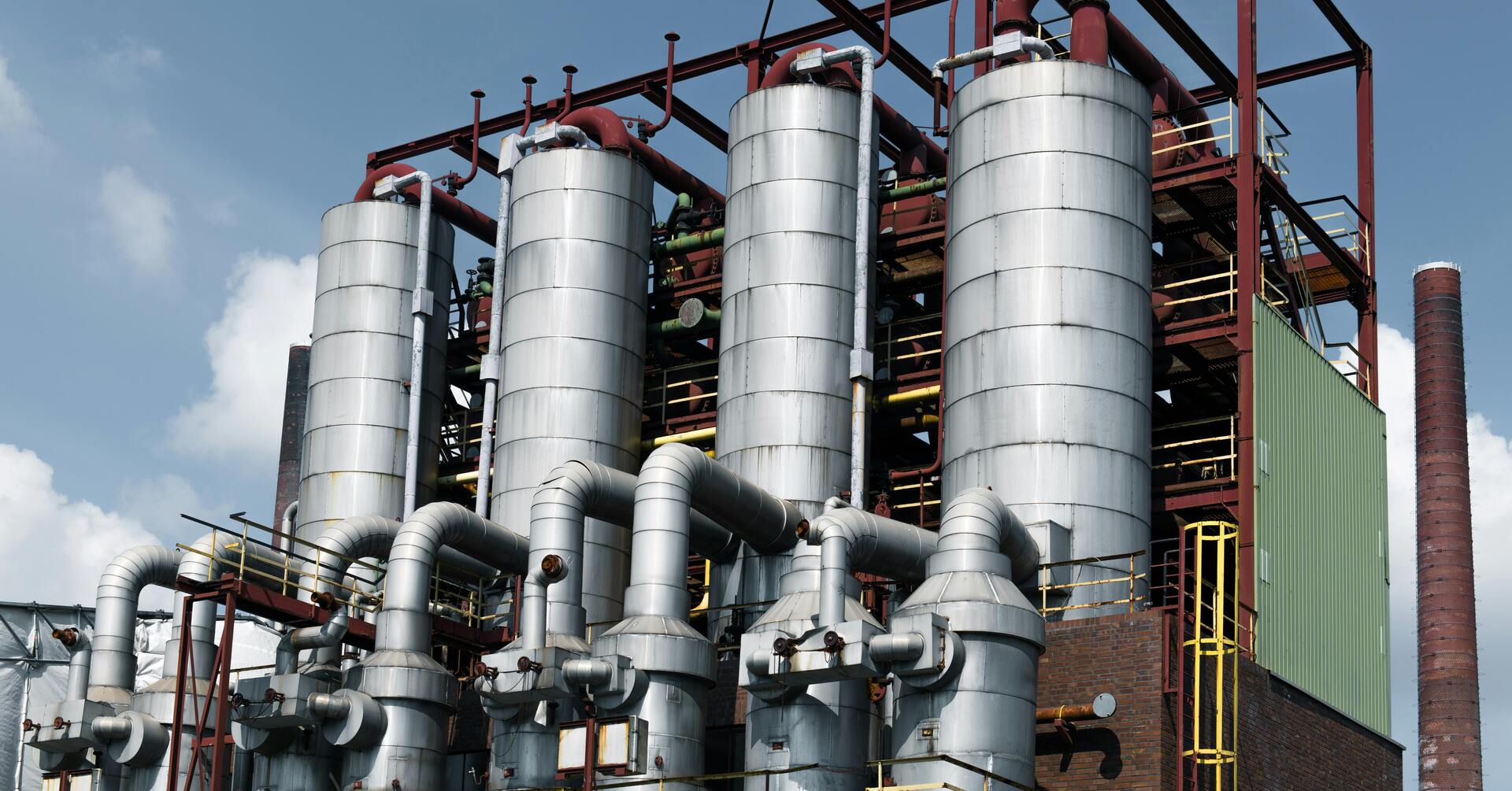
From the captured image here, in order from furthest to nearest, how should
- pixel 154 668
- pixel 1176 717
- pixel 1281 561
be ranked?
1. pixel 154 668
2. pixel 1281 561
3. pixel 1176 717

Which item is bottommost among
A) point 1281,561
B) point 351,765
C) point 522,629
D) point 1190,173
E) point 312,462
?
point 351,765

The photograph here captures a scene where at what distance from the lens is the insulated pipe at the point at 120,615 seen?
105 ft

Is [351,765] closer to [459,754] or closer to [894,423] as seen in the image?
[459,754]

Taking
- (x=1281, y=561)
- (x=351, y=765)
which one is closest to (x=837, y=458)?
(x=1281, y=561)

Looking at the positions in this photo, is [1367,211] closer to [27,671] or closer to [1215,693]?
[1215,693]

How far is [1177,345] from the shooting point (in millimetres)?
33469

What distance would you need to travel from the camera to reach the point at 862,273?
115 feet

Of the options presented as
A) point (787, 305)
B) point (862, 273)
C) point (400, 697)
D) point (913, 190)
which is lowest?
→ point (400, 697)

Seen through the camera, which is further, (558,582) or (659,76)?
(659,76)

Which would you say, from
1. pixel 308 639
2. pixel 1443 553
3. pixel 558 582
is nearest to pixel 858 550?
pixel 558 582

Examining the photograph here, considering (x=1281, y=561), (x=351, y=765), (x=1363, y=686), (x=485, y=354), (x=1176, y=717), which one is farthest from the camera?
(x=485, y=354)

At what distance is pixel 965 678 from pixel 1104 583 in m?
5.13

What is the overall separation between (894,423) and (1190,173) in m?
6.88

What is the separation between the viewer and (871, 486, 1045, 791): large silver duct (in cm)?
2525
